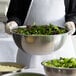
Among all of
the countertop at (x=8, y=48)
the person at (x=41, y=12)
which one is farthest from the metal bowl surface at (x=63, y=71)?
the countertop at (x=8, y=48)

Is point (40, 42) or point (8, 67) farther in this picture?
point (8, 67)

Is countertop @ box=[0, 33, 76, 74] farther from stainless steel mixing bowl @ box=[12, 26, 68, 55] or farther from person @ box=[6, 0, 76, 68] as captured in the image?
stainless steel mixing bowl @ box=[12, 26, 68, 55]

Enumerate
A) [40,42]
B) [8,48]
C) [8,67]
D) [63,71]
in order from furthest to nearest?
[8,48] → [8,67] → [40,42] → [63,71]

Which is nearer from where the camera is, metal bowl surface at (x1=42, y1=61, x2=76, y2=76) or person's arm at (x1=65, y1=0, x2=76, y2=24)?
metal bowl surface at (x1=42, y1=61, x2=76, y2=76)

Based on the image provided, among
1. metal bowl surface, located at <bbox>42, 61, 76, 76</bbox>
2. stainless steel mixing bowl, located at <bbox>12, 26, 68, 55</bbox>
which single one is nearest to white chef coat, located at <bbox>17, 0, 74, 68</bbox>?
stainless steel mixing bowl, located at <bbox>12, 26, 68, 55</bbox>

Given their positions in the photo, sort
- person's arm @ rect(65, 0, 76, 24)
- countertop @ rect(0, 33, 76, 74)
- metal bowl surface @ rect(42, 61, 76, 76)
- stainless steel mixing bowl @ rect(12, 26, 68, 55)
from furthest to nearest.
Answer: countertop @ rect(0, 33, 76, 74) < person's arm @ rect(65, 0, 76, 24) < stainless steel mixing bowl @ rect(12, 26, 68, 55) < metal bowl surface @ rect(42, 61, 76, 76)

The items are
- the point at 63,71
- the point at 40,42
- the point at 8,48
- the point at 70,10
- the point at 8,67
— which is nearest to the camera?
the point at 63,71

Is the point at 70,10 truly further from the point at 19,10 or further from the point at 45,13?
the point at 19,10

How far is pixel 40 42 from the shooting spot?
3.66ft

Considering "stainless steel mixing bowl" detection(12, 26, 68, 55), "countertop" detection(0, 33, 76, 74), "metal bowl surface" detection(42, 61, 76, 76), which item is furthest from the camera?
"countertop" detection(0, 33, 76, 74)

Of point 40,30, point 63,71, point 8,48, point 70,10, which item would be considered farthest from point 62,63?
point 8,48

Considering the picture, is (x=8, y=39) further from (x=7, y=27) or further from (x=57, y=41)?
(x=57, y=41)

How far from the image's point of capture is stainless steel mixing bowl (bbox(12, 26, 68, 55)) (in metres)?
1.12

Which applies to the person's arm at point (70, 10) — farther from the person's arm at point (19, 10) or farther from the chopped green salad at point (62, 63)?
the chopped green salad at point (62, 63)
